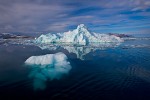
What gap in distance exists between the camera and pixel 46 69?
12.0 meters

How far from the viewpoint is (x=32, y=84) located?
8.95 metres

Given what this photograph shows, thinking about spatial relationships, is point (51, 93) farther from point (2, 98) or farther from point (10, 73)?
point (10, 73)

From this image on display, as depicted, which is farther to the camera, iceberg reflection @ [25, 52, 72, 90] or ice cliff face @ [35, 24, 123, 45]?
ice cliff face @ [35, 24, 123, 45]

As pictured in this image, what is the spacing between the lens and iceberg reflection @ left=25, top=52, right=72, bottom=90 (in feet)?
31.3

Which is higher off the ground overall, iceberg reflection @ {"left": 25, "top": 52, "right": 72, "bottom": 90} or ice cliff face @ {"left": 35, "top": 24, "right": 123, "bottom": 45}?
ice cliff face @ {"left": 35, "top": 24, "right": 123, "bottom": 45}

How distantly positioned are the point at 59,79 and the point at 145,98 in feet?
14.5

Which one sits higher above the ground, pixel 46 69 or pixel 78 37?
pixel 78 37

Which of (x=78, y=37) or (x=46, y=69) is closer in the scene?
(x=46, y=69)

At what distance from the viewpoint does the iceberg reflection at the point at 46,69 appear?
9.54 meters

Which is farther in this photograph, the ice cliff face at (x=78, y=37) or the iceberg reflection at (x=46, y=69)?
the ice cliff face at (x=78, y=37)

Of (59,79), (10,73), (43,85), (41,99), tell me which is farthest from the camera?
(10,73)

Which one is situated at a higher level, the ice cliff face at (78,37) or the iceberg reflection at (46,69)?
the ice cliff face at (78,37)

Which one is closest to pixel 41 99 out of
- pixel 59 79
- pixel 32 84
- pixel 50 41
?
pixel 32 84

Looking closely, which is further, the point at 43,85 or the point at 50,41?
the point at 50,41
